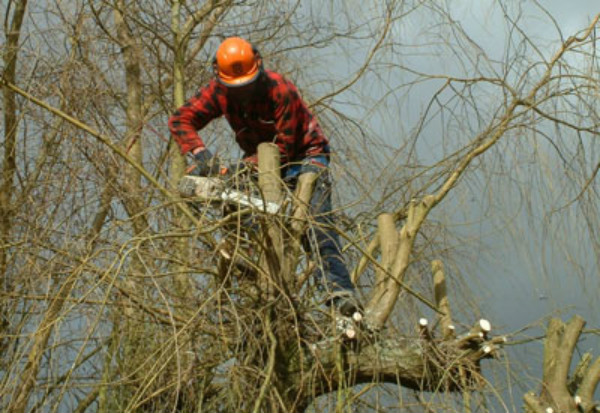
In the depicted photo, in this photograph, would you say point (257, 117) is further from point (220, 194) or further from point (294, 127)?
point (220, 194)

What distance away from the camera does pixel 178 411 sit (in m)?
4.13

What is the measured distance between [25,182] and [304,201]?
7.35 ft

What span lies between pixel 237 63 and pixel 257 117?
34 cm

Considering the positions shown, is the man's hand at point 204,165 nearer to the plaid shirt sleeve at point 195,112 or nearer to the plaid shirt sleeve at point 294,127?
the plaid shirt sleeve at point 195,112

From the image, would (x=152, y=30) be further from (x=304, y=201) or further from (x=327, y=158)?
(x=304, y=201)

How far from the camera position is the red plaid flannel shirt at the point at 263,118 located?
455cm

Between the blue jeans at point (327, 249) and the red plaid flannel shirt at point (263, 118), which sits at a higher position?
the red plaid flannel shirt at point (263, 118)

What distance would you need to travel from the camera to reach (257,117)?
185 inches

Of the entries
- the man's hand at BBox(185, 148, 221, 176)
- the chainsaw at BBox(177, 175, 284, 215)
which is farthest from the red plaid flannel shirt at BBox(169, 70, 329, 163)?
the chainsaw at BBox(177, 175, 284, 215)

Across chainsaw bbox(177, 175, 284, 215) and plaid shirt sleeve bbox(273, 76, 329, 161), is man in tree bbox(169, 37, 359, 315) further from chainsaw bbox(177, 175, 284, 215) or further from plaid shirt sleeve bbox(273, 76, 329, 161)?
chainsaw bbox(177, 175, 284, 215)

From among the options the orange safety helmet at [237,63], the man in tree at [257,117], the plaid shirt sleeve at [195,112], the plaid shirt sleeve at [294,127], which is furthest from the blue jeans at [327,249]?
the plaid shirt sleeve at [195,112]

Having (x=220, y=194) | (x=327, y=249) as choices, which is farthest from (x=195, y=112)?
(x=220, y=194)

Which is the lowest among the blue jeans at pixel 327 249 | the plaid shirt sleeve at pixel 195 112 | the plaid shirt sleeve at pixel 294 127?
the blue jeans at pixel 327 249

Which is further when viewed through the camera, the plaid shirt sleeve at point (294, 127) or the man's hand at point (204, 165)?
the plaid shirt sleeve at point (294, 127)
